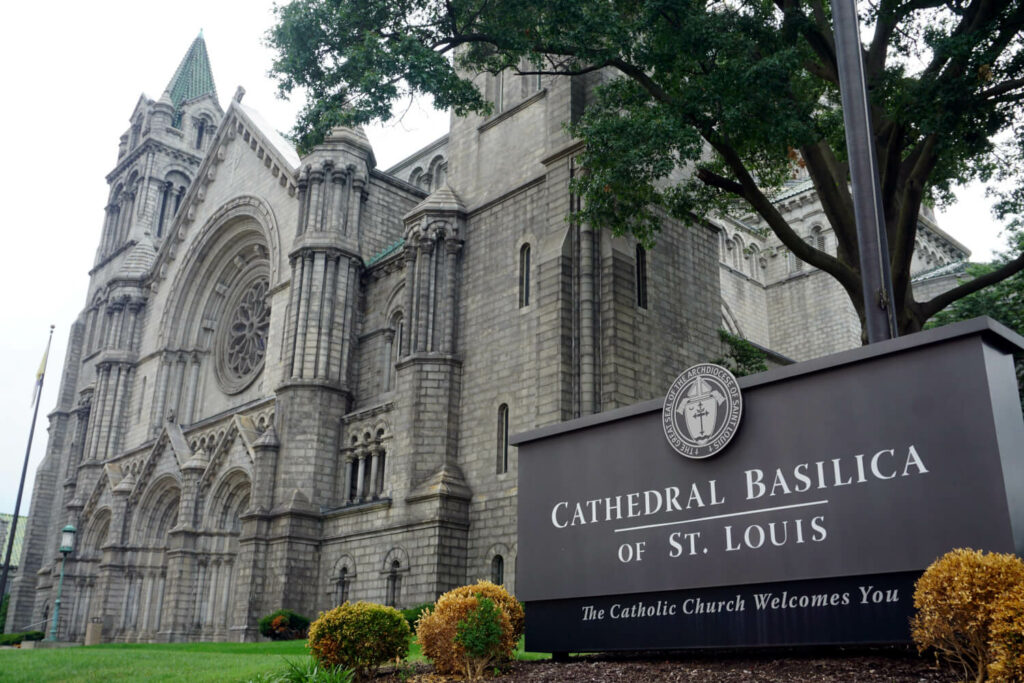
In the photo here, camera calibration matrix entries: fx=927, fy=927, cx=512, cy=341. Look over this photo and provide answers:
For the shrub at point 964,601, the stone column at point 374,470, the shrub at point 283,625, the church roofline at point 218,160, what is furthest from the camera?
the church roofline at point 218,160

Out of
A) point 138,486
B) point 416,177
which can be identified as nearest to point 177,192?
point 416,177

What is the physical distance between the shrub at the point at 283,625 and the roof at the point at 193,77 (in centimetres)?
4266

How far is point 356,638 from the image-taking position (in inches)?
434

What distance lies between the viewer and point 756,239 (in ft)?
148

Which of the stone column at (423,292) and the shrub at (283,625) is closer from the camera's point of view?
the shrub at (283,625)

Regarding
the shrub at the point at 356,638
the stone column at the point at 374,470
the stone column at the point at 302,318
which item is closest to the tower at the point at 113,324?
the stone column at the point at 302,318

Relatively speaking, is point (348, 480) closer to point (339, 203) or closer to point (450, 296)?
point (450, 296)

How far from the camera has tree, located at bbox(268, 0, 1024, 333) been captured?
15.5 meters

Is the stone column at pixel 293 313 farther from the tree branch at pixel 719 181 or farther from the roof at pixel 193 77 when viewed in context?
the roof at pixel 193 77

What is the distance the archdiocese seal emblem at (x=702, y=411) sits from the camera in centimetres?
907

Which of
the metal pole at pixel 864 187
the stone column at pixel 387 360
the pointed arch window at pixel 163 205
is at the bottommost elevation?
the metal pole at pixel 864 187

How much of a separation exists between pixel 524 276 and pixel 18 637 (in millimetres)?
27963

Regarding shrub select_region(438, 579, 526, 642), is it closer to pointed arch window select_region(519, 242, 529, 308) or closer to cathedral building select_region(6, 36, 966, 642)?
cathedral building select_region(6, 36, 966, 642)

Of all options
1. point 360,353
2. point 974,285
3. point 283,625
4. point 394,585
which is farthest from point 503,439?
point 974,285
